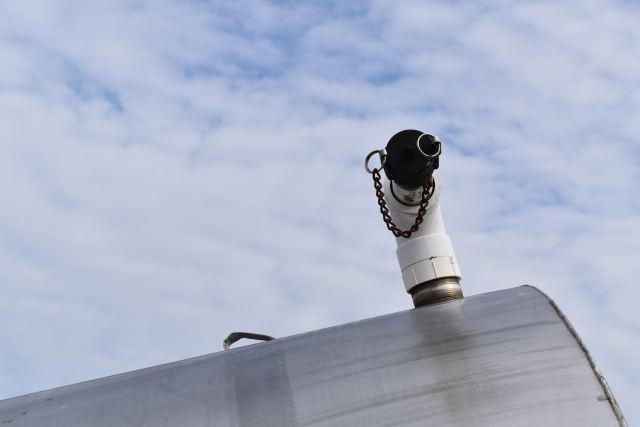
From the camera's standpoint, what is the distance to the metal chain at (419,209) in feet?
19.7

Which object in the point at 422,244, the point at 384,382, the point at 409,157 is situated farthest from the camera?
the point at 422,244

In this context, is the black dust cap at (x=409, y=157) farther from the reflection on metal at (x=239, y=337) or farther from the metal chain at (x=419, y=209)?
the reflection on metal at (x=239, y=337)

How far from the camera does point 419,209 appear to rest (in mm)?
6098

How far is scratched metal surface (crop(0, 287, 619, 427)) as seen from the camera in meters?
4.12

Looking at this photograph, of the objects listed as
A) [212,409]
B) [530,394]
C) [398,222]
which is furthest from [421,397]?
[398,222]

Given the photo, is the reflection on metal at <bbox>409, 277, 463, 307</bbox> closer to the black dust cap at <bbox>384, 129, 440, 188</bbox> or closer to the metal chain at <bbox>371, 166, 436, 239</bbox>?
the metal chain at <bbox>371, 166, 436, 239</bbox>

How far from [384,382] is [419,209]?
197 centimetres

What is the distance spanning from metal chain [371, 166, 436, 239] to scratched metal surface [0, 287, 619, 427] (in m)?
0.80

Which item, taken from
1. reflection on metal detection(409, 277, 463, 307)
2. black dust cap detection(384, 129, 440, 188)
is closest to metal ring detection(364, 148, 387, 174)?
black dust cap detection(384, 129, 440, 188)

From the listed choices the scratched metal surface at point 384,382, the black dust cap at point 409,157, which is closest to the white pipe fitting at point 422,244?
the black dust cap at point 409,157

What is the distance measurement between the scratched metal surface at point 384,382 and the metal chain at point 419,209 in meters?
0.80

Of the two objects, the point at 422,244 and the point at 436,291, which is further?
the point at 422,244

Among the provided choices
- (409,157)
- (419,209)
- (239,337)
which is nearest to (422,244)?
(419,209)

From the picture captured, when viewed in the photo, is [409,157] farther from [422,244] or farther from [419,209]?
[422,244]
